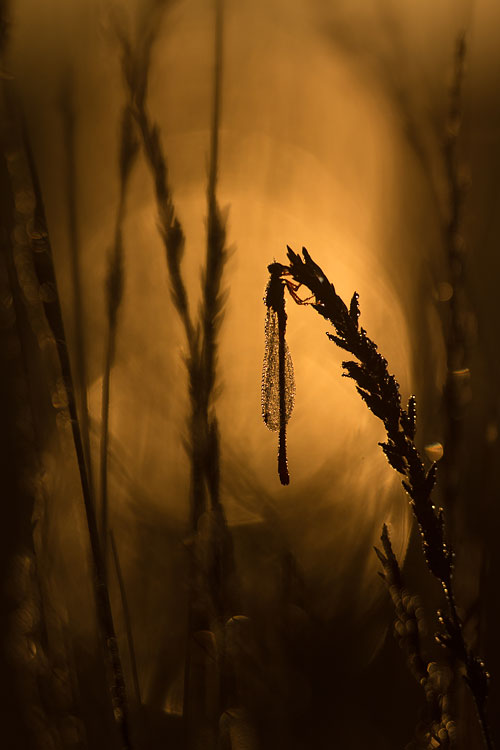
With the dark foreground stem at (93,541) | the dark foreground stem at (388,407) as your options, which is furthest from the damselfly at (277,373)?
the dark foreground stem at (93,541)

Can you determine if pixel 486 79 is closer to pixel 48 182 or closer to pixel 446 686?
pixel 48 182

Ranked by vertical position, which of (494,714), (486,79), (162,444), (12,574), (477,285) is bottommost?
(494,714)

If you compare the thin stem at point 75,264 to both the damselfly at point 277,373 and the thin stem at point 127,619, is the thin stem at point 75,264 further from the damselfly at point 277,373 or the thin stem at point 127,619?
the damselfly at point 277,373

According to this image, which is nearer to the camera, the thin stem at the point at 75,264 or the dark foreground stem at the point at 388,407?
the dark foreground stem at the point at 388,407

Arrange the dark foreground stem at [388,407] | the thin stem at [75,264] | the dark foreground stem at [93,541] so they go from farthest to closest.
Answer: the thin stem at [75,264]
the dark foreground stem at [93,541]
the dark foreground stem at [388,407]

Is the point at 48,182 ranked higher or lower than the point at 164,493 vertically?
higher

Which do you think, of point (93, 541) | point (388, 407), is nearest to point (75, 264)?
point (93, 541)

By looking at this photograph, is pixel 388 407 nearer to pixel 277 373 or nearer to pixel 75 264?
pixel 277 373

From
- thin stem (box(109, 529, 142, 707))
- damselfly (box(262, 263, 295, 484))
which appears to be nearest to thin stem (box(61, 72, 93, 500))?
thin stem (box(109, 529, 142, 707))

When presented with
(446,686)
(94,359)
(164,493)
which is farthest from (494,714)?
(94,359)
